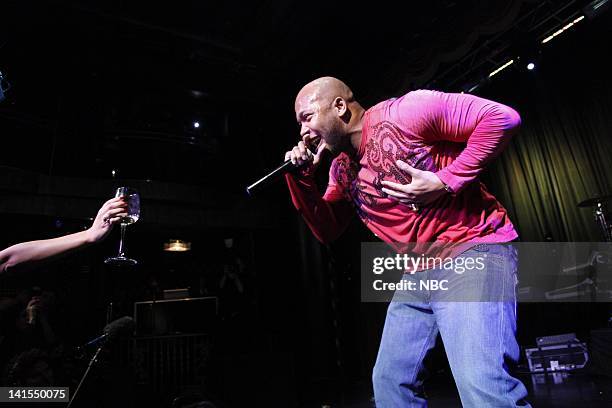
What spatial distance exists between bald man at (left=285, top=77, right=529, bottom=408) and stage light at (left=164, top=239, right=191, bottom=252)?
9.91 meters

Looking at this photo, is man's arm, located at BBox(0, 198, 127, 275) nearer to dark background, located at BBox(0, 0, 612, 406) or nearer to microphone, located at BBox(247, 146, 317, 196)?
microphone, located at BBox(247, 146, 317, 196)

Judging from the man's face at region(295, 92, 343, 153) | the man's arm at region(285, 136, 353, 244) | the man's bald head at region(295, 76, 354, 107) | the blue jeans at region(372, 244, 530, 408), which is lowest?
the blue jeans at region(372, 244, 530, 408)

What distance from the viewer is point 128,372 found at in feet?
15.7

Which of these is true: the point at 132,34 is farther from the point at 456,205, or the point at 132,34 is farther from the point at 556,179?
the point at 556,179

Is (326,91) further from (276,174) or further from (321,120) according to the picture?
(276,174)

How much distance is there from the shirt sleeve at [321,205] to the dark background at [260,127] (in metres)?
2.88

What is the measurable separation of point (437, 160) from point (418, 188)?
0.22 m

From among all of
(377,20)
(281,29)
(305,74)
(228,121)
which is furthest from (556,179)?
(228,121)

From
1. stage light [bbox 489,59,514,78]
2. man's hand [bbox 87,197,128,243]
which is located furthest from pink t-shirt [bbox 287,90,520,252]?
stage light [bbox 489,59,514,78]

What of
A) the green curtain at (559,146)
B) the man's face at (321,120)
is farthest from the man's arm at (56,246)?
the green curtain at (559,146)

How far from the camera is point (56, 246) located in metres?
1.62

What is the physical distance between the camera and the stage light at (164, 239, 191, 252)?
10.8m

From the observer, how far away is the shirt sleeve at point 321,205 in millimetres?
1748

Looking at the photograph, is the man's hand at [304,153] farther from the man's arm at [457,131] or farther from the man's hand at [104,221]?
the man's hand at [104,221]
